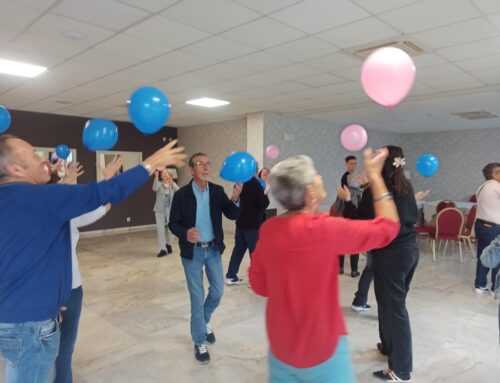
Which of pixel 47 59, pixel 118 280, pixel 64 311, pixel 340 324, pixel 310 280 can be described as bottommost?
pixel 118 280

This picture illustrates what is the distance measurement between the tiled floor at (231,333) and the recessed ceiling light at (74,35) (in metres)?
2.79

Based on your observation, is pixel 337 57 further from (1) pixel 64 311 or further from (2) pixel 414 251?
(1) pixel 64 311

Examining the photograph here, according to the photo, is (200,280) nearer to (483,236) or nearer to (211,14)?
(211,14)

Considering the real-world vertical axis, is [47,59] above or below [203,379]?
above

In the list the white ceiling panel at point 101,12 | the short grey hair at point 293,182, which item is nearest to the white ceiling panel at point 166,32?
the white ceiling panel at point 101,12

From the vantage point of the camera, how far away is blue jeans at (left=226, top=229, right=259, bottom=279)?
4516mm

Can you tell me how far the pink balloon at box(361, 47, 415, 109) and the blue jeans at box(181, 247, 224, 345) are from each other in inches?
65.9

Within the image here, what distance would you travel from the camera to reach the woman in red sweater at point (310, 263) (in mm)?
1258

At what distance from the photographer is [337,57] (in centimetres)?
417

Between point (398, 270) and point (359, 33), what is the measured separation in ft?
7.29

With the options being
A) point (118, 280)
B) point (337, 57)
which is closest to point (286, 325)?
point (337, 57)

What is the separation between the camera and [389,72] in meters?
2.37

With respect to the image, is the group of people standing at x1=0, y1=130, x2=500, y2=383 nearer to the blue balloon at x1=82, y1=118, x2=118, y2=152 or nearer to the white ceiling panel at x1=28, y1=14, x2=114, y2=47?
the blue balloon at x1=82, y1=118, x2=118, y2=152

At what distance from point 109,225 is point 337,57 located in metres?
7.19
